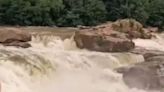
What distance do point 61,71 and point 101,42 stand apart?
415 centimetres

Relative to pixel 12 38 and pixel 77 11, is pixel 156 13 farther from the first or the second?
pixel 12 38

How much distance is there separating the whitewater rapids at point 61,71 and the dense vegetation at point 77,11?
1770 centimetres

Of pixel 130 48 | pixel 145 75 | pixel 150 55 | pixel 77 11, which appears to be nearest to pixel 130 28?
pixel 130 48

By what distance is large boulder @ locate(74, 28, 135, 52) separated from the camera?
1862 centimetres

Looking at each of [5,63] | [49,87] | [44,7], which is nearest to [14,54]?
[5,63]

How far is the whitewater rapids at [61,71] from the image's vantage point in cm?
1338

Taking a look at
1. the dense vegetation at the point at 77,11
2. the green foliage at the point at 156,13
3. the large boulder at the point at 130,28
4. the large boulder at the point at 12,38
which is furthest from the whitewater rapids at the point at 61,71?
the green foliage at the point at 156,13

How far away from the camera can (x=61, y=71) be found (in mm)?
15078

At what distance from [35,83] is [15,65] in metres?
0.98

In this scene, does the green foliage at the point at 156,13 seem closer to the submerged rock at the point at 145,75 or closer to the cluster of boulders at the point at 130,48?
the cluster of boulders at the point at 130,48

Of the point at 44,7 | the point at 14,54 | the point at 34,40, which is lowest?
the point at 44,7

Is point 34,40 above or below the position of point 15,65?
below

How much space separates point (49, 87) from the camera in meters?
13.6

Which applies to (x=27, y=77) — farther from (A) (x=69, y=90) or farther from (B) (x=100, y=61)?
(B) (x=100, y=61)
